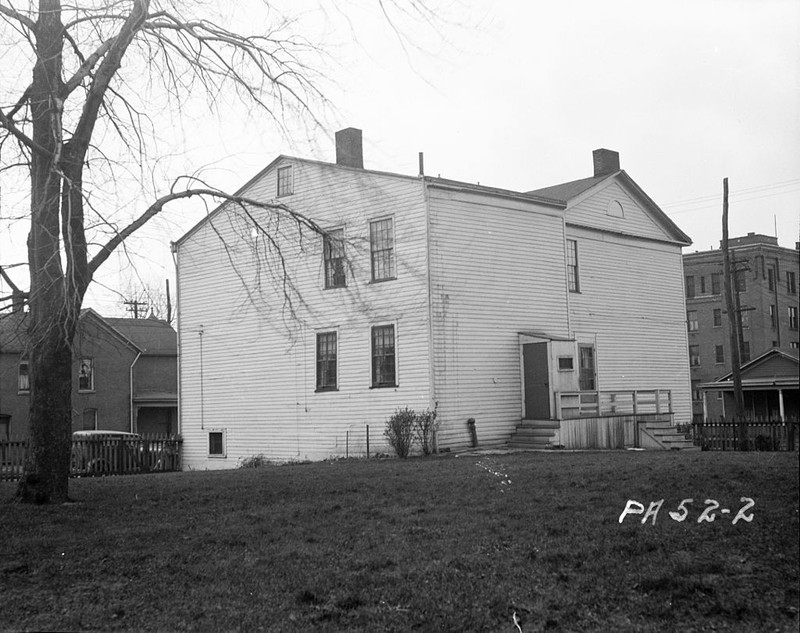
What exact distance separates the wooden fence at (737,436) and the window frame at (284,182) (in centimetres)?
1406

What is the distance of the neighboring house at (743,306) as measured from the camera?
51753 mm

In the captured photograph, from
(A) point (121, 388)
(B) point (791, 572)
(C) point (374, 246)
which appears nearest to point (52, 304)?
(B) point (791, 572)

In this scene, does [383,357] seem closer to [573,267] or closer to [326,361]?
[326,361]

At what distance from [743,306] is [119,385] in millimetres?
36578

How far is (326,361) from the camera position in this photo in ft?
91.6

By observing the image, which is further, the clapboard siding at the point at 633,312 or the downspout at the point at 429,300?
the clapboard siding at the point at 633,312

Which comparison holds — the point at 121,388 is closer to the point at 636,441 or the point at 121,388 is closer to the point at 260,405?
the point at 260,405

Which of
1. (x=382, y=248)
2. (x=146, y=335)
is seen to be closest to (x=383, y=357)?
(x=382, y=248)

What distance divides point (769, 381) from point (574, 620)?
45.4 metres

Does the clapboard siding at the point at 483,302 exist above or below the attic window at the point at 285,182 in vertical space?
below

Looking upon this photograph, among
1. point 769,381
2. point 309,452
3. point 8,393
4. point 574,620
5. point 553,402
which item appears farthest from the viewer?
point 769,381

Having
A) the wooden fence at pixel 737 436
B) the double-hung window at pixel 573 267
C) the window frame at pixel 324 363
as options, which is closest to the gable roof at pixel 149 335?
the window frame at pixel 324 363

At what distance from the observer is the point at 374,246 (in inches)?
1041

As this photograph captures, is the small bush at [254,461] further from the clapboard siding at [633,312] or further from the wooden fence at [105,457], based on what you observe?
the clapboard siding at [633,312]
